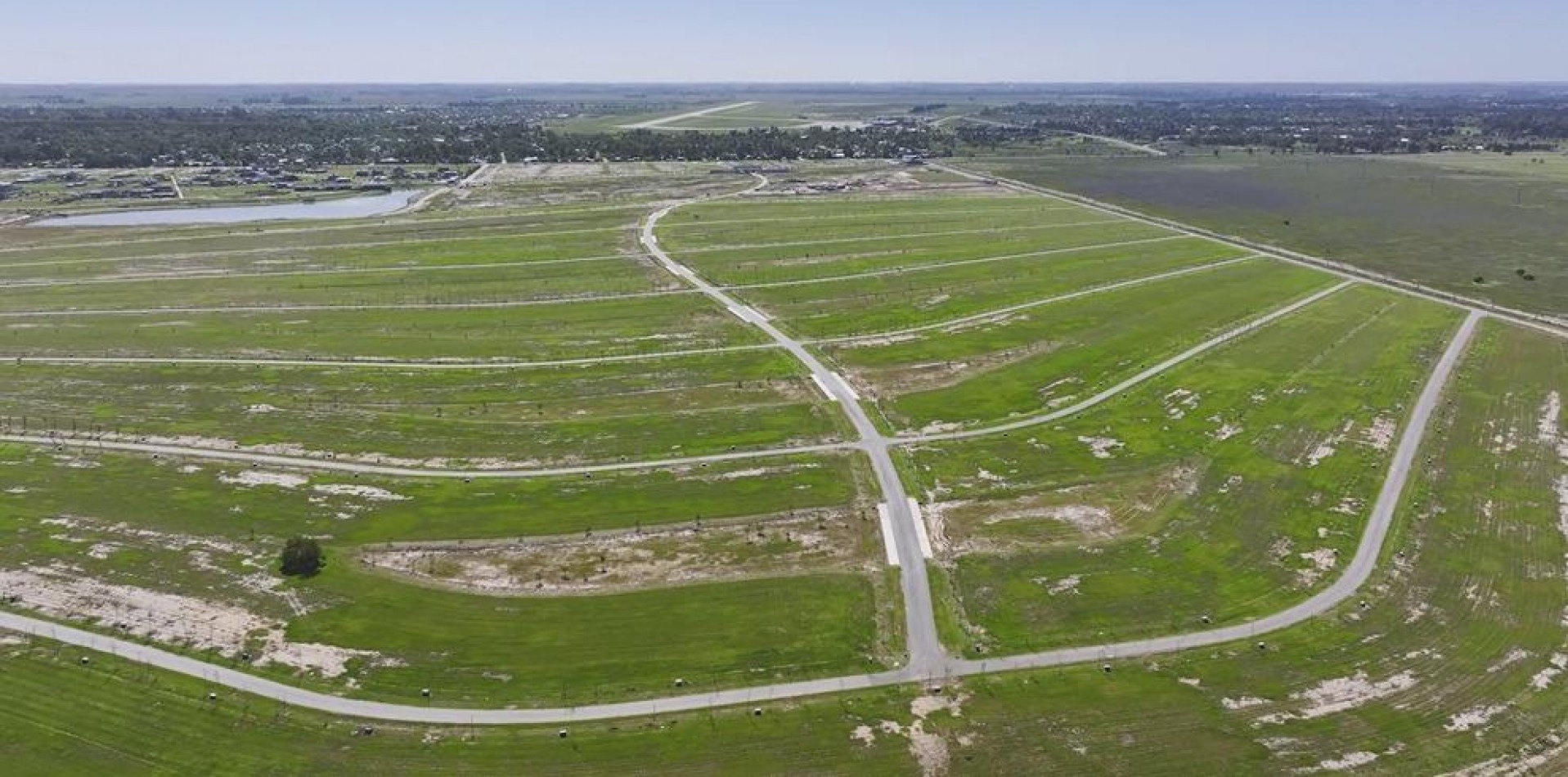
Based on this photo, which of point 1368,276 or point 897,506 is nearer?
point 897,506

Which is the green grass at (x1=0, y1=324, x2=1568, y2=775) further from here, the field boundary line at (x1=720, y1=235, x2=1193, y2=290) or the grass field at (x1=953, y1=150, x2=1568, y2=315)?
the grass field at (x1=953, y1=150, x2=1568, y2=315)

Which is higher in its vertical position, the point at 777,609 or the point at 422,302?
the point at 422,302

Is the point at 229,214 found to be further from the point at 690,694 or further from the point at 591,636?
the point at 690,694

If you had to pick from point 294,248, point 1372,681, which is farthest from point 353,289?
point 1372,681

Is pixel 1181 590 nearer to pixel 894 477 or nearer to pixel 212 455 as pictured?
pixel 894 477

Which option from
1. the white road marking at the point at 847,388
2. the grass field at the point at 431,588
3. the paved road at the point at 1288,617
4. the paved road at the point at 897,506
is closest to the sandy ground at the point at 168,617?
the grass field at the point at 431,588

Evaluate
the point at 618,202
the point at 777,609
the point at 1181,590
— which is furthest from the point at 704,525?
the point at 618,202

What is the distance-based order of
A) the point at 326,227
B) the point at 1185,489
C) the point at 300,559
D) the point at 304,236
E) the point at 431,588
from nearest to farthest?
the point at 431,588 < the point at 300,559 < the point at 1185,489 < the point at 304,236 < the point at 326,227
